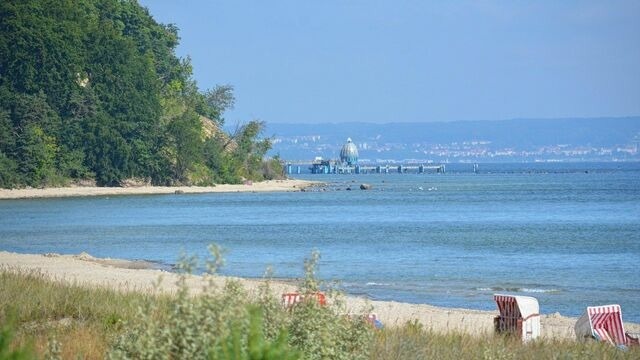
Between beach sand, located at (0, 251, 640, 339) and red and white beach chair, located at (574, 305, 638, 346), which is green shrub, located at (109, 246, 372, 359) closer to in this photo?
beach sand, located at (0, 251, 640, 339)

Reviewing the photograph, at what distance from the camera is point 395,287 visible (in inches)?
1382

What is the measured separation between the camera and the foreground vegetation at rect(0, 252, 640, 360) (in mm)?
9875

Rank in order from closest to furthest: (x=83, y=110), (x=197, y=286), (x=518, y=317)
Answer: (x=518, y=317)
(x=197, y=286)
(x=83, y=110)

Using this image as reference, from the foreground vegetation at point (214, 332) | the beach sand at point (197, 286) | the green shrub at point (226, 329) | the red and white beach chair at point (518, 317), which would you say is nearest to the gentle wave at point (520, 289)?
the beach sand at point (197, 286)

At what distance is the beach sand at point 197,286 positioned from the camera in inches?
894

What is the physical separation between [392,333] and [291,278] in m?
20.2

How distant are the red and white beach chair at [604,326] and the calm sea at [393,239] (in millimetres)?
7141

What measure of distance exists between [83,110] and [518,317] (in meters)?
81.8

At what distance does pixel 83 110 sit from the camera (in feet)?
325

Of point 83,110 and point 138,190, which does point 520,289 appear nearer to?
point 83,110

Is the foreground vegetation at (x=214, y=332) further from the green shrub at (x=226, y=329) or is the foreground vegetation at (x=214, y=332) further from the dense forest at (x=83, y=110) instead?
the dense forest at (x=83, y=110)

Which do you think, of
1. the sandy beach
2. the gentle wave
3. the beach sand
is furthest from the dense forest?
the gentle wave

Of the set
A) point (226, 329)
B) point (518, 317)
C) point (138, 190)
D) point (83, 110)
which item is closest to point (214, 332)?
point (226, 329)

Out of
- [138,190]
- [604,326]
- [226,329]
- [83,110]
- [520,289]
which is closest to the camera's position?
[226,329]
